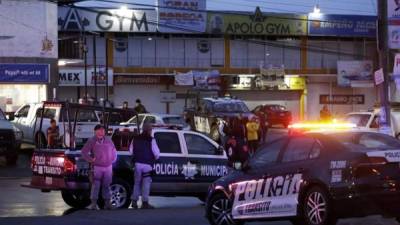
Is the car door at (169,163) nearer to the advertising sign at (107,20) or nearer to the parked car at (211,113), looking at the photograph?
the parked car at (211,113)

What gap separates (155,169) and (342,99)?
48.7m

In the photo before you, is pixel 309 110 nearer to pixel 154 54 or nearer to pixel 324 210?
pixel 154 54

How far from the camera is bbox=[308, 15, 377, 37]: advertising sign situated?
60062mm

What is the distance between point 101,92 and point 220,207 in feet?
148

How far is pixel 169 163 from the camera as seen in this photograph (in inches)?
604

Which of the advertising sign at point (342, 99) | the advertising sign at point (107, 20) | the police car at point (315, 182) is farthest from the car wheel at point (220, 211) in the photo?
the advertising sign at point (342, 99)

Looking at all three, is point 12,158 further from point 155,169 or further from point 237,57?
point 237,57

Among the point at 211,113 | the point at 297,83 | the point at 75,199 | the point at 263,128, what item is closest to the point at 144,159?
the point at 75,199

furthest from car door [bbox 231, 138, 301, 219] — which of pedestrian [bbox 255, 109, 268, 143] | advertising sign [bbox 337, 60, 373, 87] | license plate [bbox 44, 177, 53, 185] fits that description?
advertising sign [bbox 337, 60, 373, 87]

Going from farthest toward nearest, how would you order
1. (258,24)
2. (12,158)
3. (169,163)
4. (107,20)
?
1. (258,24)
2. (107,20)
3. (12,158)
4. (169,163)

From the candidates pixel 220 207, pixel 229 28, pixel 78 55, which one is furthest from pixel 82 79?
pixel 220 207

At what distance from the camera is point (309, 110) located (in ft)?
202

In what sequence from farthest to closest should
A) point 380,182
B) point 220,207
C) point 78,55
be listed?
1. point 78,55
2. point 220,207
3. point 380,182

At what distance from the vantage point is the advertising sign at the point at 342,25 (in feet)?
197
